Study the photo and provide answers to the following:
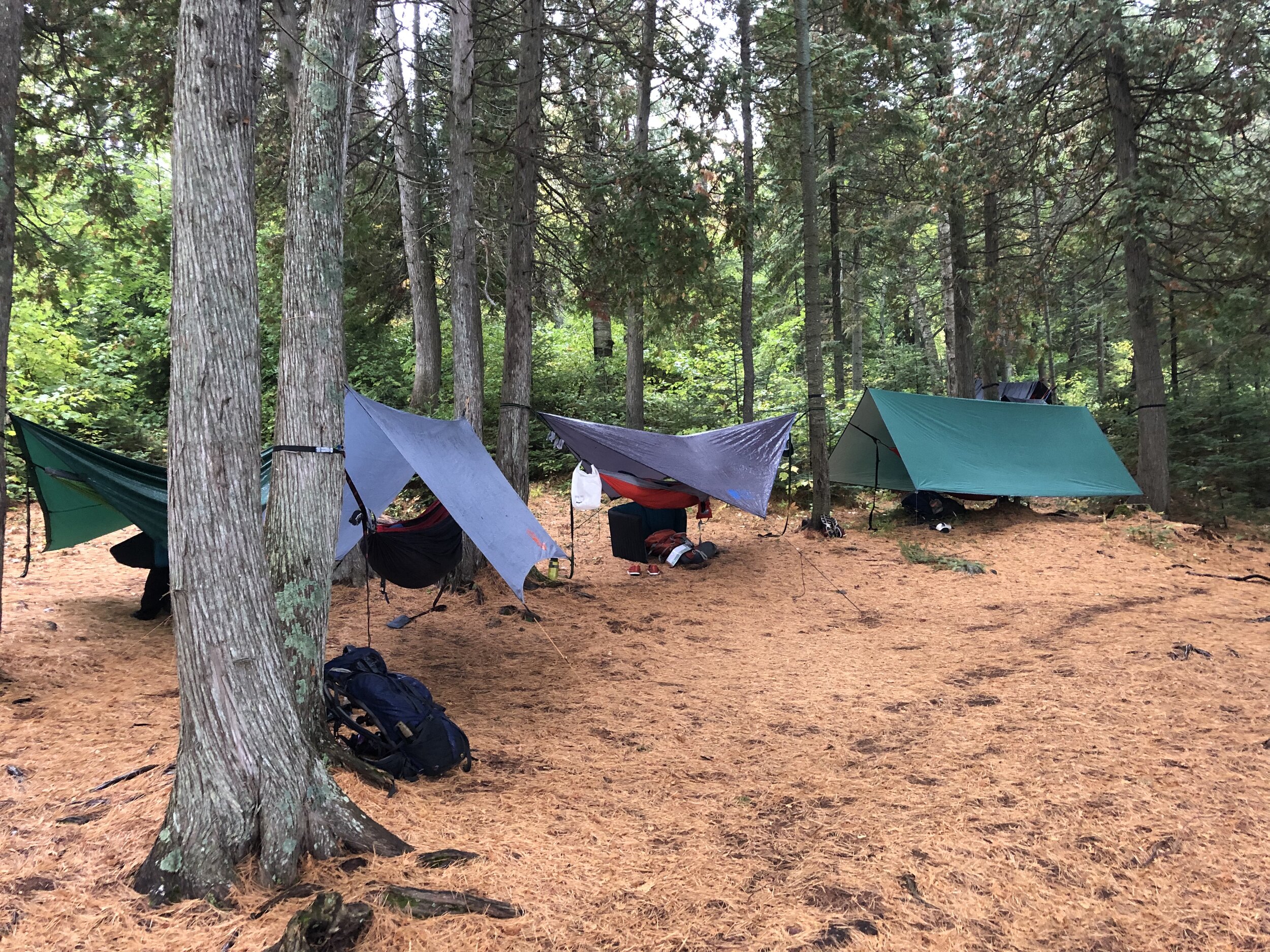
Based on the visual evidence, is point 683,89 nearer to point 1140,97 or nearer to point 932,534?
point 932,534

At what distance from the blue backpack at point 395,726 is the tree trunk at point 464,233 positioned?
284 cm

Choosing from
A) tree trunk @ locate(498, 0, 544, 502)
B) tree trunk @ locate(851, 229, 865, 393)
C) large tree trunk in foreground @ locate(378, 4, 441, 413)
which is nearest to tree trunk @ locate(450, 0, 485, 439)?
tree trunk @ locate(498, 0, 544, 502)

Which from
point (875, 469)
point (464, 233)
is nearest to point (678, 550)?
point (875, 469)

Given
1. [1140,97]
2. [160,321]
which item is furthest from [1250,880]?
[160,321]

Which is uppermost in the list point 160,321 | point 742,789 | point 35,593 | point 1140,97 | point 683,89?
point 1140,97

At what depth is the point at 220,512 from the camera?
87.4 inches

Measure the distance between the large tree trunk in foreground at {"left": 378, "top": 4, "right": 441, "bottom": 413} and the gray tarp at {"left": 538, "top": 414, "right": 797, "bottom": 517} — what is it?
10.2 ft

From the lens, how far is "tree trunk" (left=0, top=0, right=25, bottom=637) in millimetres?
3484

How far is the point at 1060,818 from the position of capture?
262 cm

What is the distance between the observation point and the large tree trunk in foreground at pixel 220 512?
2191 millimetres

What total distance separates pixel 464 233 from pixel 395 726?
157 inches

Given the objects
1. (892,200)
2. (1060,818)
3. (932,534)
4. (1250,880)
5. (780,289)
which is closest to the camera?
(1250,880)

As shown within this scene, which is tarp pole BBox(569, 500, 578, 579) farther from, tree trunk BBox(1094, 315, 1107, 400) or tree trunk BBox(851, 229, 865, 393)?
tree trunk BBox(1094, 315, 1107, 400)

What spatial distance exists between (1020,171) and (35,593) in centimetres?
1026
